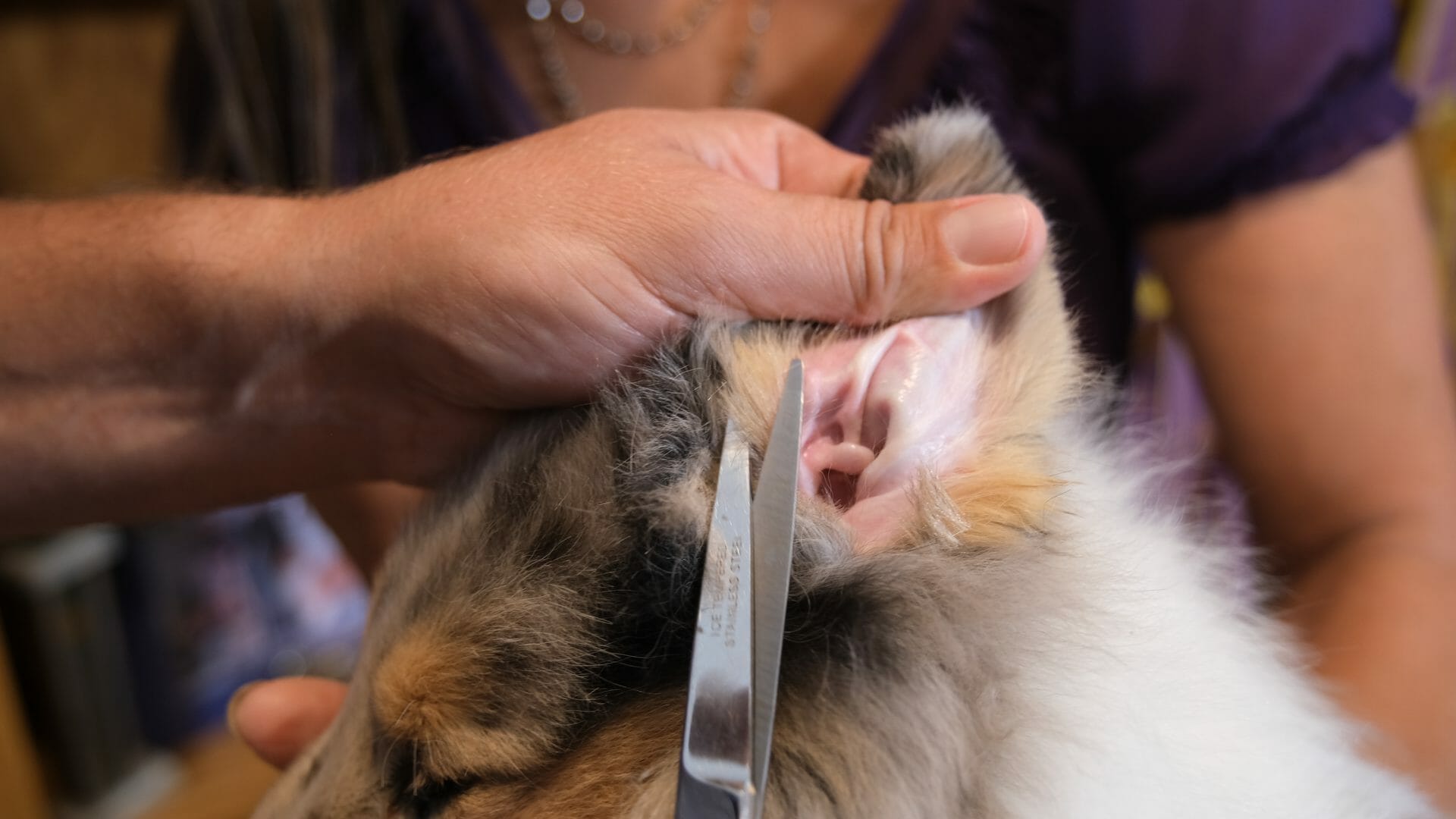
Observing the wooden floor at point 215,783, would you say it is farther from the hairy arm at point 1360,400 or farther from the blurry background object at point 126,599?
the hairy arm at point 1360,400

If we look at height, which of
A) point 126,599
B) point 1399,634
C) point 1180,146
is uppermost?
point 1180,146

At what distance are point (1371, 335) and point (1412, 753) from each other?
612 millimetres

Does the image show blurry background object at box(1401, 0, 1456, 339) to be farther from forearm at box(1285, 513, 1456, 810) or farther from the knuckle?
the knuckle

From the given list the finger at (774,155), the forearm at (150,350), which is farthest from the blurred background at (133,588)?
the finger at (774,155)

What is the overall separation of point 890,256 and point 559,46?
1.10m

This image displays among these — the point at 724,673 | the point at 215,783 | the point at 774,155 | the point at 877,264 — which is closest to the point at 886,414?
the point at 877,264

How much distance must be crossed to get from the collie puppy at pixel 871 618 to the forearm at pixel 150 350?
0.34m

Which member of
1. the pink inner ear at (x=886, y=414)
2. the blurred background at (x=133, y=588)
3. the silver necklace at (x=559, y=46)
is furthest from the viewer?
the blurred background at (x=133, y=588)

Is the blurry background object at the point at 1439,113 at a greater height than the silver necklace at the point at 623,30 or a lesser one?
greater

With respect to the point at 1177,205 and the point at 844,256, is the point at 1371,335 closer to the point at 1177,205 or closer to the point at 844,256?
the point at 1177,205

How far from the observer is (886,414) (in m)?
0.81

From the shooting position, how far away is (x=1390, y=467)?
4.79ft

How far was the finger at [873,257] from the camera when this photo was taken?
33.2 inches

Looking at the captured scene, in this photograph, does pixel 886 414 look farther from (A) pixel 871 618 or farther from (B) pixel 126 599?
(B) pixel 126 599
